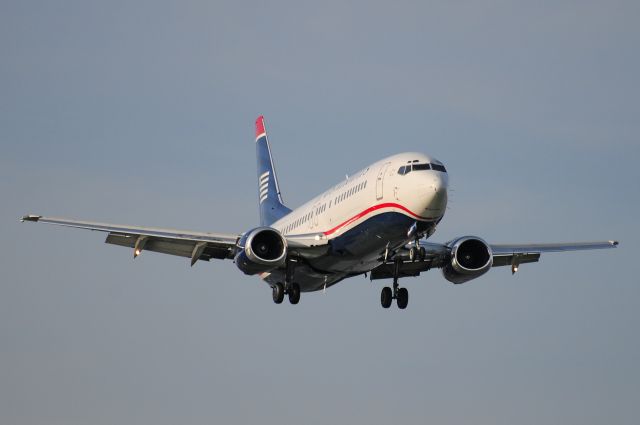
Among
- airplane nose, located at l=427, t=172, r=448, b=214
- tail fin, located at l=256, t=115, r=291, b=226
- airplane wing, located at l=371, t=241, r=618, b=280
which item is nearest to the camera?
airplane nose, located at l=427, t=172, r=448, b=214

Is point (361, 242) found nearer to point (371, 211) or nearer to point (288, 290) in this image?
point (371, 211)

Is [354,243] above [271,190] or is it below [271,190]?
below

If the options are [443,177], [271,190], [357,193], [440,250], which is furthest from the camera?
[271,190]

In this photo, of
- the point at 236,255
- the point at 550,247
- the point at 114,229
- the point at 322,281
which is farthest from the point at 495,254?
the point at 114,229

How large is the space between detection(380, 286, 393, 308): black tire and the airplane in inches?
1.8

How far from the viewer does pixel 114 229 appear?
167ft

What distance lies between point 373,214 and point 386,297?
25.3 feet

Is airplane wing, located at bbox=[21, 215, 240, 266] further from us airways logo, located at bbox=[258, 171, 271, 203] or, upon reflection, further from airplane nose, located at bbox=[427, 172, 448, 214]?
us airways logo, located at bbox=[258, 171, 271, 203]

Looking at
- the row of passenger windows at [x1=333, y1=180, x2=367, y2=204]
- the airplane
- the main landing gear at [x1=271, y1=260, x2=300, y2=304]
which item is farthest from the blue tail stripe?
the row of passenger windows at [x1=333, y1=180, x2=367, y2=204]

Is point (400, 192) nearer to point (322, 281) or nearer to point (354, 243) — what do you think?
point (354, 243)

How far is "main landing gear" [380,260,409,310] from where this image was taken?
52906 millimetres

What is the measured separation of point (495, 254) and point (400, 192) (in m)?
10.6

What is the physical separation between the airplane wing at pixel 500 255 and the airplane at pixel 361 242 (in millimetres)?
46

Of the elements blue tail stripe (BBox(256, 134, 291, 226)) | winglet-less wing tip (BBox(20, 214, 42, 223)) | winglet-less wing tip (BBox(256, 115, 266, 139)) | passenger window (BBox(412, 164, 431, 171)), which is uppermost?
winglet-less wing tip (BBox(256, 115, 266, 139))
